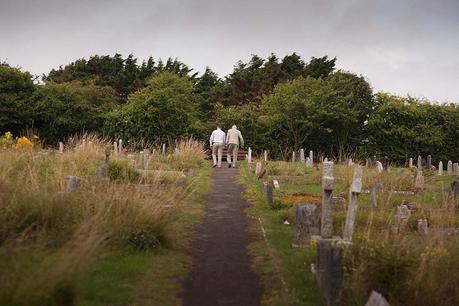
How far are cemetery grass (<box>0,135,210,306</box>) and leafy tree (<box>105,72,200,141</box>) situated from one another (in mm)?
22226

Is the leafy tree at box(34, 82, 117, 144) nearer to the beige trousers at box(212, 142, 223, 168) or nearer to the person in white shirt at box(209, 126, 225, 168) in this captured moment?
the beige trousers at box(212, 142, 223, 168)

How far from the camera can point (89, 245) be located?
530 cm

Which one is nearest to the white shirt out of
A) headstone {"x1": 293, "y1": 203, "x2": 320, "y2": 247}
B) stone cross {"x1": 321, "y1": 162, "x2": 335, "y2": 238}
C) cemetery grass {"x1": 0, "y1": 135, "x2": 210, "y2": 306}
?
cemetery grass {"x1": 0, "y1": 135, "x2": 210, "y2": 306}

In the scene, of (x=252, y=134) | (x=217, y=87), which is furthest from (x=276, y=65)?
(x=252, y=134)

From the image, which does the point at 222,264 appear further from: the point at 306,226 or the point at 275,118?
the point at 275,118

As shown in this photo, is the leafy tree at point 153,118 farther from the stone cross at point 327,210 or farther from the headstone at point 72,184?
the stone cross at point 327,210

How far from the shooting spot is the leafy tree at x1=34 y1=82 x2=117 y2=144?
33.4m

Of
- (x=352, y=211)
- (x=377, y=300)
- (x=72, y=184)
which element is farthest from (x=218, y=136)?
(x=377, y=300)

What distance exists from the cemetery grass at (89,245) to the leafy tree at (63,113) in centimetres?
2324

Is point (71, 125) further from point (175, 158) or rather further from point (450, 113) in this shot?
point (450, 113)

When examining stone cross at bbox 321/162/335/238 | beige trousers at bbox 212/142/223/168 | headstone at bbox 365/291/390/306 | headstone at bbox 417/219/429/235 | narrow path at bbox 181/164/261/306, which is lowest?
narrow path at bbox 181/164/261/306

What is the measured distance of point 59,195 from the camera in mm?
8250

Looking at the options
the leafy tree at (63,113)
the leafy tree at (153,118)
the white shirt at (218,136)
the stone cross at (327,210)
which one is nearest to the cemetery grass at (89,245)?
the stone cross at (327,210)

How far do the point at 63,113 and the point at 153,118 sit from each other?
18.9 feet
